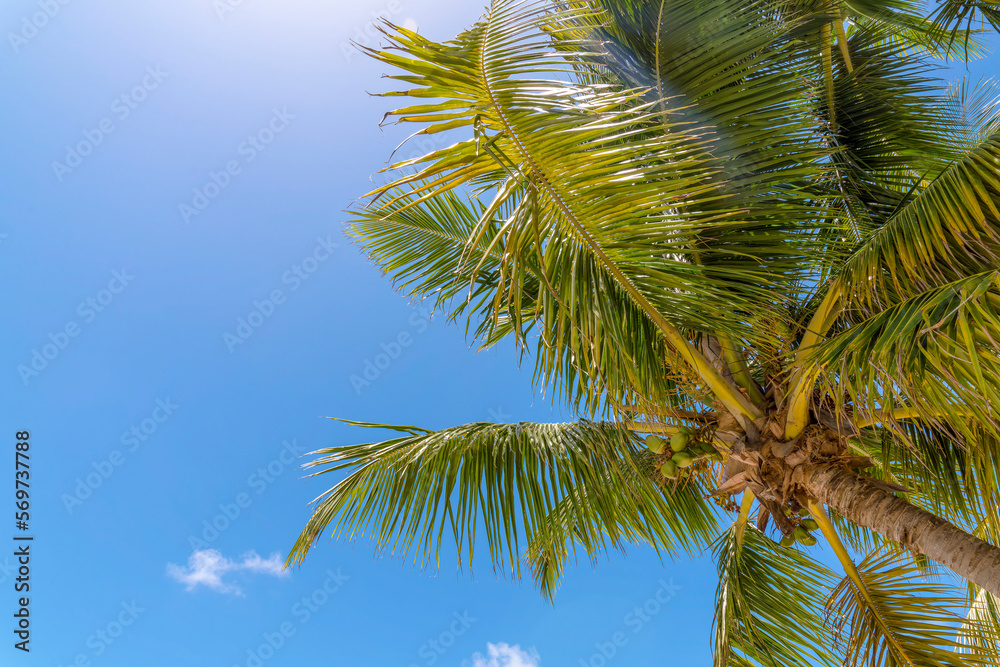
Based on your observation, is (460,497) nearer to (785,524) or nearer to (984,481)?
(785,524)

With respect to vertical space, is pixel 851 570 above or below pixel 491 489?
above

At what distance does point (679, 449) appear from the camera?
12.1 feet

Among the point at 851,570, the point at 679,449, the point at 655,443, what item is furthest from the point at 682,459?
the point at 851,570

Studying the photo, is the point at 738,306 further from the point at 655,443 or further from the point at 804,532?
the point at 804,532

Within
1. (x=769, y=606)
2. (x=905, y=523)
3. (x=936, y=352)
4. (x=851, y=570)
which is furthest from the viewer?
Answer: (x=769, y=606)

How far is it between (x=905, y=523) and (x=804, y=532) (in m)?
0.83

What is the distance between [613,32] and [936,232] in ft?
5.67

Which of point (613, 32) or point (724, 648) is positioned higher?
point (613, 32)

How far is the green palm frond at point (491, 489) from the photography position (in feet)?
12.7

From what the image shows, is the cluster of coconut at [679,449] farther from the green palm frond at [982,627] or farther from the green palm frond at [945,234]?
the green palm frond at [982,627]

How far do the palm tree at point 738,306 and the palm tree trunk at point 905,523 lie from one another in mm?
11

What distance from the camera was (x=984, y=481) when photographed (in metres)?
3.28

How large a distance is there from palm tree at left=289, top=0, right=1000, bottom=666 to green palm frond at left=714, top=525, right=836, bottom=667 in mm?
18

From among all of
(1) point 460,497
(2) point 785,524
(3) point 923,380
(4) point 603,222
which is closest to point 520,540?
(1) point 460,497
